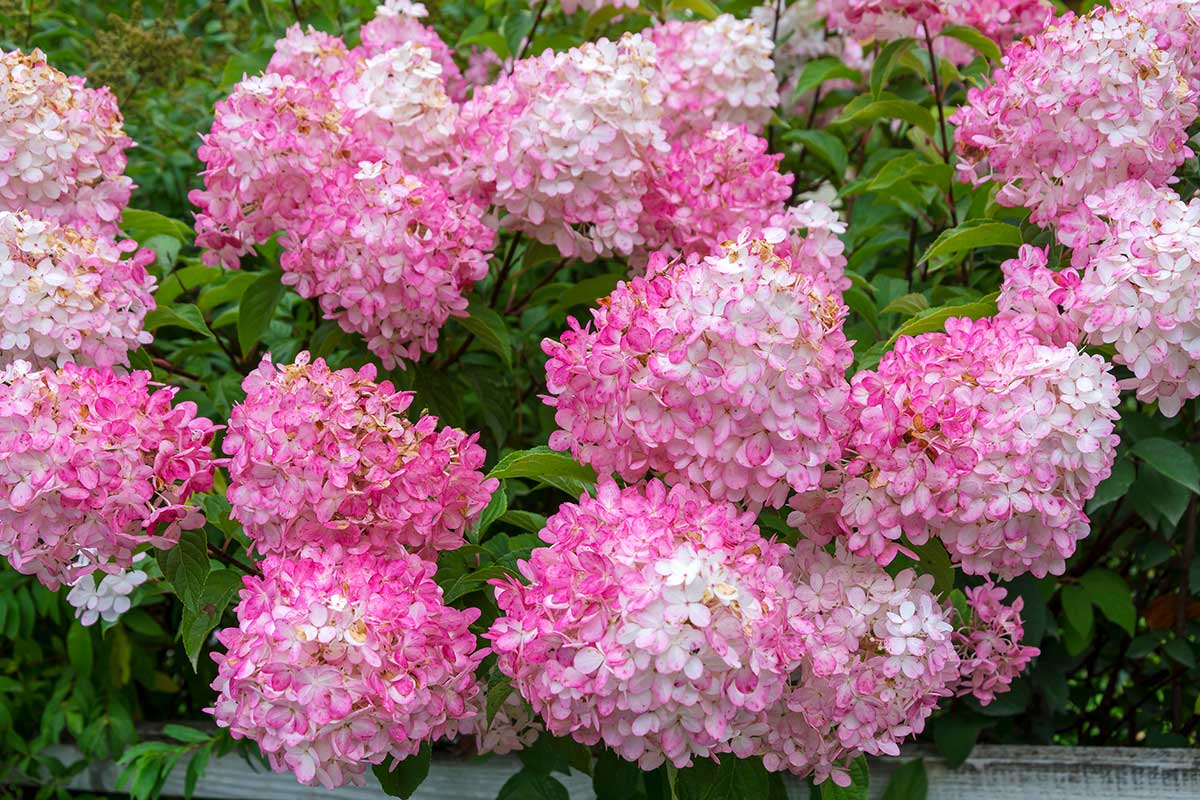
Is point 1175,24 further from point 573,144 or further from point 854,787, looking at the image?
point 854,787

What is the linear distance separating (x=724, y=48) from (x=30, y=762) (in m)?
1.94

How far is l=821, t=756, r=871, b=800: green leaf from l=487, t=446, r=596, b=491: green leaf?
484mm

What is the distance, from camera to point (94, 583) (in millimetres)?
1681

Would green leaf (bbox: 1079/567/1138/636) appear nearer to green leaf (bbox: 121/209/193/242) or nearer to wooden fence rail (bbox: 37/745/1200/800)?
wooden fence rail (bbox: 37/745/1200/800)

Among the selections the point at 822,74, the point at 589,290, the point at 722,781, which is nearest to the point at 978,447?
the point at 722,781

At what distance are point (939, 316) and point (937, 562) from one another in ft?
1.04

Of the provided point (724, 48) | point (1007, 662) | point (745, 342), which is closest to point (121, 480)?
point (745, 342)

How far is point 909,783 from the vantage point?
77.3 inches

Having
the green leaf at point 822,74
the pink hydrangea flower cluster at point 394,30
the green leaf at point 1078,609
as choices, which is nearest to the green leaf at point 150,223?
the pink hydrangea flower cluster at point 394,30

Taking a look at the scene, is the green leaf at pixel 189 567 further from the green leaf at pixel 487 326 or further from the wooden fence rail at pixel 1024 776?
the wooden fence rail at pixel 1024 776

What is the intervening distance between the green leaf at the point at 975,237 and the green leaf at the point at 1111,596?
2.16ft

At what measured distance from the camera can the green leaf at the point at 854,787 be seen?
4.81 ft

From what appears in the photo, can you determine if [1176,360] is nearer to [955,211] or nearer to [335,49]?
[955,211]

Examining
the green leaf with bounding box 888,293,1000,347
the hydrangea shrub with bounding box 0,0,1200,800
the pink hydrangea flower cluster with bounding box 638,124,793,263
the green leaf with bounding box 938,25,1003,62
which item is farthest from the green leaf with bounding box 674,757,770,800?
the green leaf with bounding box 938,25,1003,62
